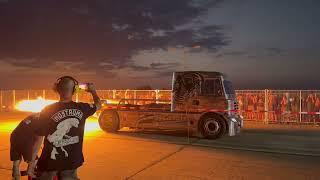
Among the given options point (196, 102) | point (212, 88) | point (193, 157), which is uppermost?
point (212, 88)

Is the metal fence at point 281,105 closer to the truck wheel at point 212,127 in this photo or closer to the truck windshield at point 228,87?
the truck windshield at point 228,87

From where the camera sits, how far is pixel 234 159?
10.6 m

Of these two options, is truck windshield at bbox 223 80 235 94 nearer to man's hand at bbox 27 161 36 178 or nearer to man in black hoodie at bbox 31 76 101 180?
man's hand at bbox 27 161 36 178

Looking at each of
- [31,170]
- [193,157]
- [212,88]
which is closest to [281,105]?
[212,88]

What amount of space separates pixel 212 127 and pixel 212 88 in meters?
1.43

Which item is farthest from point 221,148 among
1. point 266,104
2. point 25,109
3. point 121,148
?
point 25,109

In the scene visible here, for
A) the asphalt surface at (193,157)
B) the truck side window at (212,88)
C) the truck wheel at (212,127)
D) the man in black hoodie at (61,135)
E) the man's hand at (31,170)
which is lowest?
the asphalt surface at (193,157)

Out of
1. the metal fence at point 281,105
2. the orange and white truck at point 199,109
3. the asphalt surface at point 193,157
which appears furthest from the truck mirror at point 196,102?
the metal fence at point 281,105

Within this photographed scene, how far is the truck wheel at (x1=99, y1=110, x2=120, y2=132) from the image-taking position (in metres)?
16.5

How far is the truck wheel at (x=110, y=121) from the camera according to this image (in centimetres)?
1650

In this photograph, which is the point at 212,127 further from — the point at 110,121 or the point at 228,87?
the point at 110,121

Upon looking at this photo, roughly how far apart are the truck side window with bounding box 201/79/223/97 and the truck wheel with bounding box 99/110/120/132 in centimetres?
397

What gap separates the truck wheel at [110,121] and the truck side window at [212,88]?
3973 mm

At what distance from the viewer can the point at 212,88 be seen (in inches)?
581
